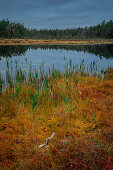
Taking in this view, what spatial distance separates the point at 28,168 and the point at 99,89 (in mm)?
4439

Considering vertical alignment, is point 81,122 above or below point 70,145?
below

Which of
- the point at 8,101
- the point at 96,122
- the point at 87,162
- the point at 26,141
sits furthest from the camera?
the point at 8,101

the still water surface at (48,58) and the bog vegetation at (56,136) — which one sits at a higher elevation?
the still water surface at (48,58)

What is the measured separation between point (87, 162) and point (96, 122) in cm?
142

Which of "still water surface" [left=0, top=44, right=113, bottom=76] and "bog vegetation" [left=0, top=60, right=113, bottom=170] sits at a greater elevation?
"still water surface" [left=0, top=44, right=113, bottom=76]

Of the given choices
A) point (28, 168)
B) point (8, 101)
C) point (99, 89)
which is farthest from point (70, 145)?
point (99, 89)

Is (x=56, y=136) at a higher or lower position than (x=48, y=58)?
lower

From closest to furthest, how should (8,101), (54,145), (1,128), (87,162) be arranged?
1. (87,162)
2. (54,145)
3. (1,128)
4. (8,101)

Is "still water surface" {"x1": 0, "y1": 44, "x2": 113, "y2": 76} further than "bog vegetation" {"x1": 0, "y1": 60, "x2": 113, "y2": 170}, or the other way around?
"still water surface" {"x1": 0, "y1": 44, "x2": 113, "y2": 76}

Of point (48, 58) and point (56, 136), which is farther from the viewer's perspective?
point (48, 58)

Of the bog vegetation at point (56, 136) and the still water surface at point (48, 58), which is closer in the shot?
the bog vegetation at point (56, 136)

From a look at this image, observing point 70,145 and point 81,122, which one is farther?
point 81,122

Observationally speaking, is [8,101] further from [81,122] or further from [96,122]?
[96,122]

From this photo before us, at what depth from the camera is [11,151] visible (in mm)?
2336
